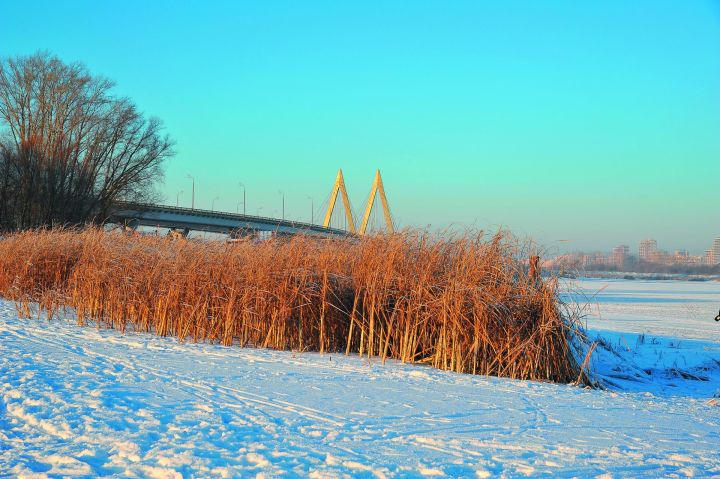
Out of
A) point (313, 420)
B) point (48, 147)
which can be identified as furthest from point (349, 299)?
point (48, 147)

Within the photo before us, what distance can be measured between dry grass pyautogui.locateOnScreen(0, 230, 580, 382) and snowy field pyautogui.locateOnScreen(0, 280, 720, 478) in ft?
1.85

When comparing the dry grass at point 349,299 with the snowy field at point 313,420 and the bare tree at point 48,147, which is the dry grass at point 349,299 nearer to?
the snowy field at point 313,420

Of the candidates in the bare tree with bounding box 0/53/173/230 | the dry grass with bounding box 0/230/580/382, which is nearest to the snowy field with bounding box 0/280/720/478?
the dry grass with bounding box 0/230/580/382

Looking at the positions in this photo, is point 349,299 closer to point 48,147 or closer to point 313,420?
point 313,420

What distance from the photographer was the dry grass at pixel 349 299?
769 cm

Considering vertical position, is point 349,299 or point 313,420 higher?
point 349,299

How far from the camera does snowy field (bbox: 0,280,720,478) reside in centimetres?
394

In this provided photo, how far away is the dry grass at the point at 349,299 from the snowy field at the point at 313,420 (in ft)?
1.85

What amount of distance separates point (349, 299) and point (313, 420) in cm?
419

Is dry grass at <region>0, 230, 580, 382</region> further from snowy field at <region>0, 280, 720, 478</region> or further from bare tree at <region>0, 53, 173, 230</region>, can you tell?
bare tree at <region>0, 53, 173, 230</region>

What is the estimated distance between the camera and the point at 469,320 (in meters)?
7.78

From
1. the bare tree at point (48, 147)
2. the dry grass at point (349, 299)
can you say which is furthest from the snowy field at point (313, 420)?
the bare tree at point (48, 147)

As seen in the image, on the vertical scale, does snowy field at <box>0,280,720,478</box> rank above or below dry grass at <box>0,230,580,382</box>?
below

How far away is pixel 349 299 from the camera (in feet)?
29.8
